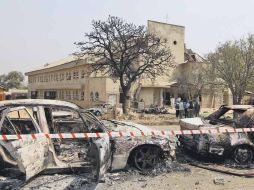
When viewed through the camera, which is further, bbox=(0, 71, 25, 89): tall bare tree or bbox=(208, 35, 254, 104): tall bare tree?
bbox=(0, 71, 25, 89): tall bare tree

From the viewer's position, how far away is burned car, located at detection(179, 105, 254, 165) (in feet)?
29.2

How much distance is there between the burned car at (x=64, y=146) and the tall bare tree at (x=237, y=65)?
26.9 m

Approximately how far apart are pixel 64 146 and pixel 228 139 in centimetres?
385

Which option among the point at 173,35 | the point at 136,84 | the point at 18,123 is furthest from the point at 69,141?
the point at 173,35

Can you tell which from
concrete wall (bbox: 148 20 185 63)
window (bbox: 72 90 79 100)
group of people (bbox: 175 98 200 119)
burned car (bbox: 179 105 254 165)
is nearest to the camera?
burned car (bbox: 179 105 254 165)

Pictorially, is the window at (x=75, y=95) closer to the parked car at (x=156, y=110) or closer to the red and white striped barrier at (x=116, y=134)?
the parked car at (x=156, y=110)

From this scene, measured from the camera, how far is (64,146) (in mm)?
8164

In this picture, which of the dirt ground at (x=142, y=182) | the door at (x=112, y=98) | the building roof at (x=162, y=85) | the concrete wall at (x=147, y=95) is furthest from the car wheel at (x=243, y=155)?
the concrete wall at (x=147, y=95)

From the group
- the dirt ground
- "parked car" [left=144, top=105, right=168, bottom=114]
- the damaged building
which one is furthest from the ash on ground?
the damaged building

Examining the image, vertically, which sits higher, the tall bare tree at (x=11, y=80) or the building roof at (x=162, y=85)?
the tall bare tree at (x=11, y=80)

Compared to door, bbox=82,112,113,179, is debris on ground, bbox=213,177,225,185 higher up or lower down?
lower down

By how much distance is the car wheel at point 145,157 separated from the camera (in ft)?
26.5

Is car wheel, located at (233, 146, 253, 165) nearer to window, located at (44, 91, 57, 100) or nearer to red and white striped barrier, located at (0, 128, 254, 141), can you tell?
red and white striped barrier, located at (0, 128, 254, 141)

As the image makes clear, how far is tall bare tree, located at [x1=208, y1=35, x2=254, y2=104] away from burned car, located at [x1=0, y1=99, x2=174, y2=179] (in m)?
26.9
